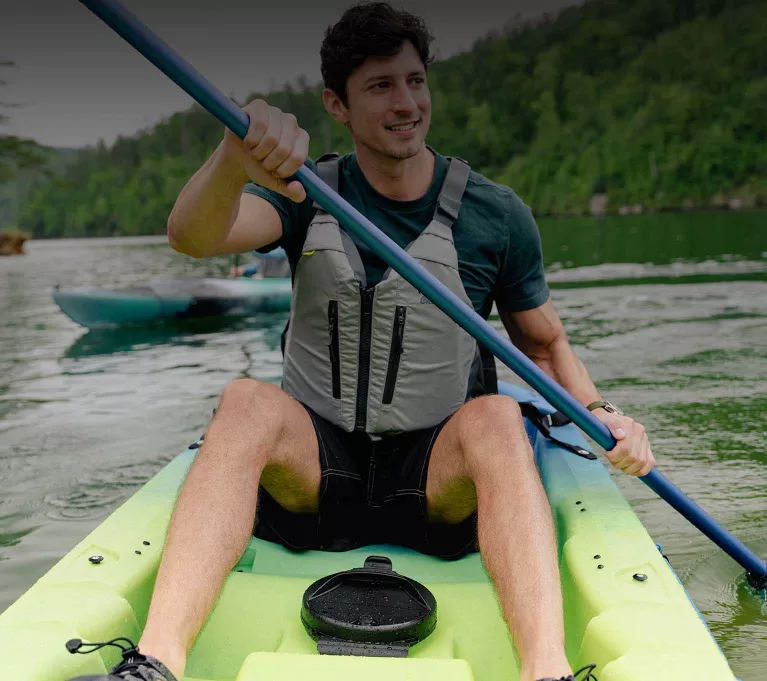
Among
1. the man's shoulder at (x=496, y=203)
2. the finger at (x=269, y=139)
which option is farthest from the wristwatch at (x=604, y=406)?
the finger at (x=269, y=139)

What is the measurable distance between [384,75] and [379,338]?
0.61 meters

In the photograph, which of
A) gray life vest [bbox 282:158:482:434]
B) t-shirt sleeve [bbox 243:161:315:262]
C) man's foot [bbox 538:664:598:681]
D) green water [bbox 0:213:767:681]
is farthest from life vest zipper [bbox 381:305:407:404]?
green water [bbox 0:213:767:681]

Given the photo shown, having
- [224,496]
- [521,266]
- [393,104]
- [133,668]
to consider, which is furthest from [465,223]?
[133,668]

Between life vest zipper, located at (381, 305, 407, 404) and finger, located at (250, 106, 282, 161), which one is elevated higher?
finger, located at (250, 106, 282, 161)

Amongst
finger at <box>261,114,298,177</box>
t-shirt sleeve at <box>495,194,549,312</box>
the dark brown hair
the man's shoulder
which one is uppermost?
the dark brown hair

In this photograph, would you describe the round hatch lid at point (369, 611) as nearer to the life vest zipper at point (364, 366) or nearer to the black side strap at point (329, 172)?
the life vest zipper at point (364, 366)

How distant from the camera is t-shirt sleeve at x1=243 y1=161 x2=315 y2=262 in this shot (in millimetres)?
2191

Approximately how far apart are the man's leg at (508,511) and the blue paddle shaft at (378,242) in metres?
0.14

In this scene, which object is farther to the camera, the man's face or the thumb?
the man's face

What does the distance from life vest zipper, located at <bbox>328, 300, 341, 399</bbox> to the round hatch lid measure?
41cm

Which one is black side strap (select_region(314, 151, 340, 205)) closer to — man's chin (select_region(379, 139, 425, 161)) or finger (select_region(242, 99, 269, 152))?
man's chin (select_region(379, 139, 425, 161))

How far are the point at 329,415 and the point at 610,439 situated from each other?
0.64 meters

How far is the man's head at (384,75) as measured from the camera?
215cm

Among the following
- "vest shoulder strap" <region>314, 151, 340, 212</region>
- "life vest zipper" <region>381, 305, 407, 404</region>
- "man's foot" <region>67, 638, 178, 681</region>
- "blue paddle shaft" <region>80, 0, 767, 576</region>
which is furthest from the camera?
"vest shoulder strap" <region>314, 151, 340, 212</region>
